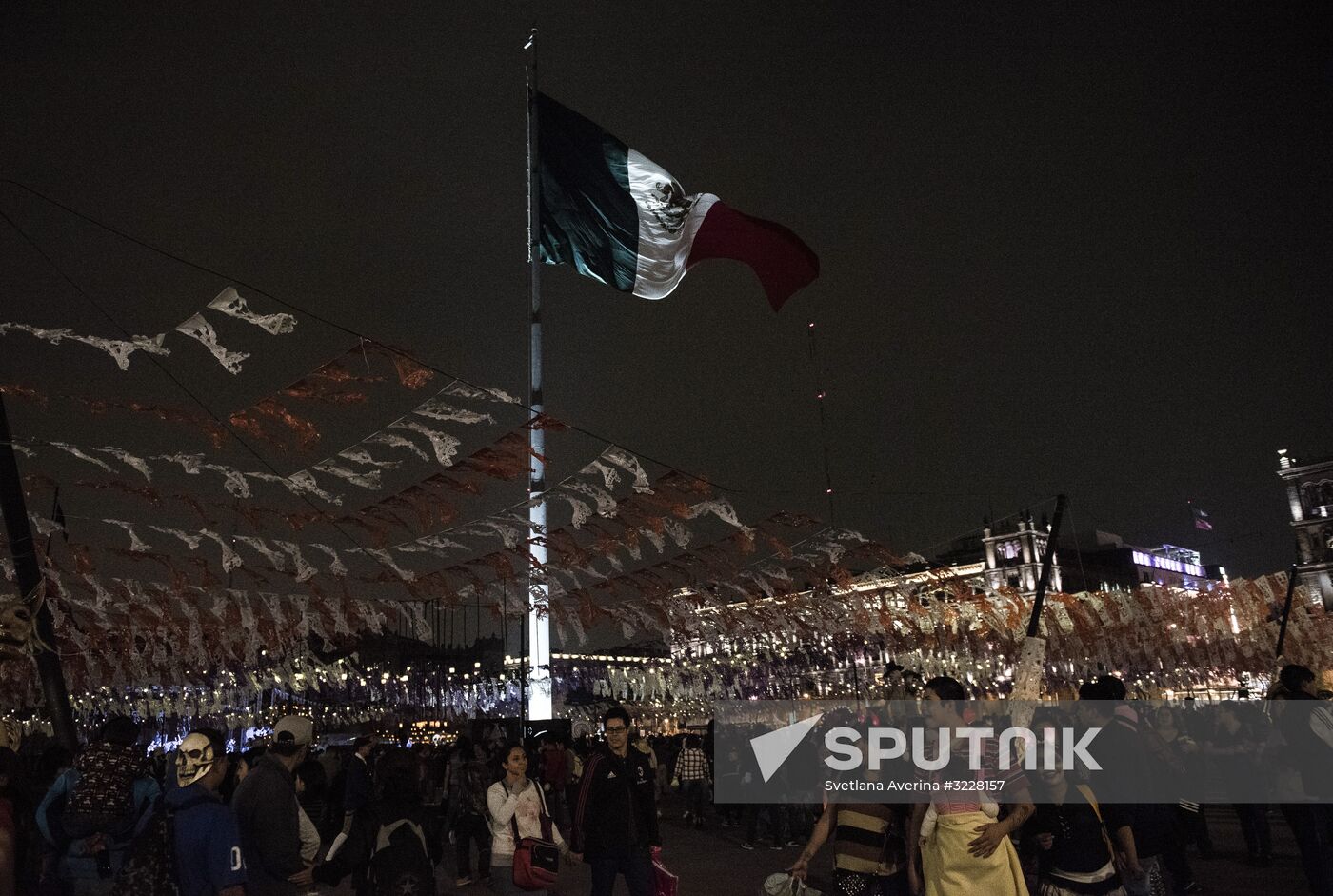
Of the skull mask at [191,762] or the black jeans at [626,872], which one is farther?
the black jeans at [626,872]

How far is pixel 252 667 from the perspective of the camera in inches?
1414

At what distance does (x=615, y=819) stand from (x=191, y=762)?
3.20 metres

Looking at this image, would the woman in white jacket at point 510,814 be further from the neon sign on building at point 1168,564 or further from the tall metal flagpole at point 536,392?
the neon sign on building at point 1168,564

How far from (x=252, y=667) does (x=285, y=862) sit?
3390 centimetres

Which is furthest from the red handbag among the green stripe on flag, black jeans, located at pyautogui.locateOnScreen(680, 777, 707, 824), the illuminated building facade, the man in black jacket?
the illuminated building facade

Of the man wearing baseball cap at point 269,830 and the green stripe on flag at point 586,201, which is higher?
the green stripe on flag at point 586,201

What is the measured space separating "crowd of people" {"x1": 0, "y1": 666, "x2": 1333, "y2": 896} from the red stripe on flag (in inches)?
388

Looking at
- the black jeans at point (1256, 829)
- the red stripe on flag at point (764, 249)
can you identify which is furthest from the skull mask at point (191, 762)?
the red stripe on flag at point (764, 249)

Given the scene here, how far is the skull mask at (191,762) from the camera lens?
14.7ft

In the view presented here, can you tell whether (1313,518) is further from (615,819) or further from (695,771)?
(615,819)

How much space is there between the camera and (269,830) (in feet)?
17.2

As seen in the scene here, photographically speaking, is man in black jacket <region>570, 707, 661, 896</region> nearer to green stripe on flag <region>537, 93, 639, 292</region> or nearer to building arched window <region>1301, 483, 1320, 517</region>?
green stripe on flag <region>537, 93, 639, 292</region>

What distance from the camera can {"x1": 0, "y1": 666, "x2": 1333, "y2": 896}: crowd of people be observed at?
4543 millimetres

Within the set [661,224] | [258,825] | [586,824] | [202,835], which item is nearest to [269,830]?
[258,825]
